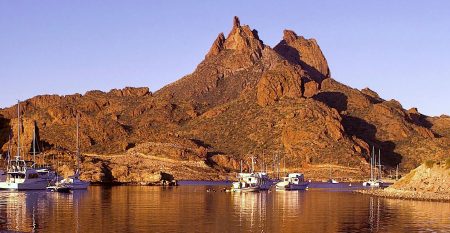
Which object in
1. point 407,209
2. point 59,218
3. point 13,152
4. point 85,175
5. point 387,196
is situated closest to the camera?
point 59,218

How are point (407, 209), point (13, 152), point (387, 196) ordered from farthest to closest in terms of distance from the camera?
point (13, 152), point (387, 196), point (407, 209)

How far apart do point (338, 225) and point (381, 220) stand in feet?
21.4

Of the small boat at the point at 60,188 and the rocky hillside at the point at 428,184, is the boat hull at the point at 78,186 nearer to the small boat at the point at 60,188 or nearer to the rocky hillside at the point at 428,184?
the small boat at the point at 60,188

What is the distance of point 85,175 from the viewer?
539 ft

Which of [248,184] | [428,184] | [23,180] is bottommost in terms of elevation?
[248,184]

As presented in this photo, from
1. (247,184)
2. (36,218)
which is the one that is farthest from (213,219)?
(247,184)

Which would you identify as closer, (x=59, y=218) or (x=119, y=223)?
(x=119, y=223)

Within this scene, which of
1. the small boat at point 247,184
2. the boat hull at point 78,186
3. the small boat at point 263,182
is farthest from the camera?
the small boat at point 263,182

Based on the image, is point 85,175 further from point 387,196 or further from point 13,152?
point 387,196

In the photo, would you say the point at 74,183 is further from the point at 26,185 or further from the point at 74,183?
the point at 26,185

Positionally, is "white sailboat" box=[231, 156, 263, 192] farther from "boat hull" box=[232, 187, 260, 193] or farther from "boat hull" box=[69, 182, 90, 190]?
"boat hull" box=[69, 182, 90, 190]

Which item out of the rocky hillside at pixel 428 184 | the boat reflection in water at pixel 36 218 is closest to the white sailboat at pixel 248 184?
the rocky hillside at pixel 428 184

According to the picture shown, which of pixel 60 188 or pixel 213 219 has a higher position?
pixel 213 219

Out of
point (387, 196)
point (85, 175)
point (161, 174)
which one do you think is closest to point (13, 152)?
point (85, 175)
